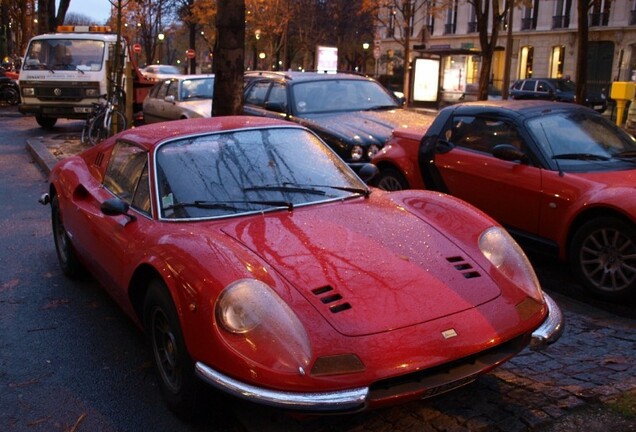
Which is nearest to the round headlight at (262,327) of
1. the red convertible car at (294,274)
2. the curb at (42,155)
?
the red convertible car at (294,274)

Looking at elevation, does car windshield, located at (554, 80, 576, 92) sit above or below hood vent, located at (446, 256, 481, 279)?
above

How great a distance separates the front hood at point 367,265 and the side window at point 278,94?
646 centimetres

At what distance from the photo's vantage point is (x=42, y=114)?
1680cm

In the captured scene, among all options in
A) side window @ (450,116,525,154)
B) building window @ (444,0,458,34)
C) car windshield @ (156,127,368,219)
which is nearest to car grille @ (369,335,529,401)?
car windshield @ (156,127,368,219)

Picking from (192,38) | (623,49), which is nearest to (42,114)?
(192,38)

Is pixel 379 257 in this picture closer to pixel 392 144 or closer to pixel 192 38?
pixel 392 144

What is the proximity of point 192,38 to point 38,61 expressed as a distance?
32.9 m

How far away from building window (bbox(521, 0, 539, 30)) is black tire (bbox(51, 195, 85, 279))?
4969 centimetres

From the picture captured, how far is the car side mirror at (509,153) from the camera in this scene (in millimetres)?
5871

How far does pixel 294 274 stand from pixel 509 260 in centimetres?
125

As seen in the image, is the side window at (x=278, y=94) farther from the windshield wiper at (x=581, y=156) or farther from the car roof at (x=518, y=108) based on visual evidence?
the windshield wiper at (x=581, y=156)

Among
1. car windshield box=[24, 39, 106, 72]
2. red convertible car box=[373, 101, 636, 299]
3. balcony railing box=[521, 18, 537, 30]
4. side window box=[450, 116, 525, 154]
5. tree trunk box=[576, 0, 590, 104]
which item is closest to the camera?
red convertible car box=[373, 101, 636, 299]

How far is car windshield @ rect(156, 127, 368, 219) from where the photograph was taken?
3.91 metres

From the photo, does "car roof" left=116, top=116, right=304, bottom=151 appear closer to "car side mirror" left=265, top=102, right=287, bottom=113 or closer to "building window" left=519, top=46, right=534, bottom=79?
"car side mirror" left=265, top=102, right=287, bottom=113
